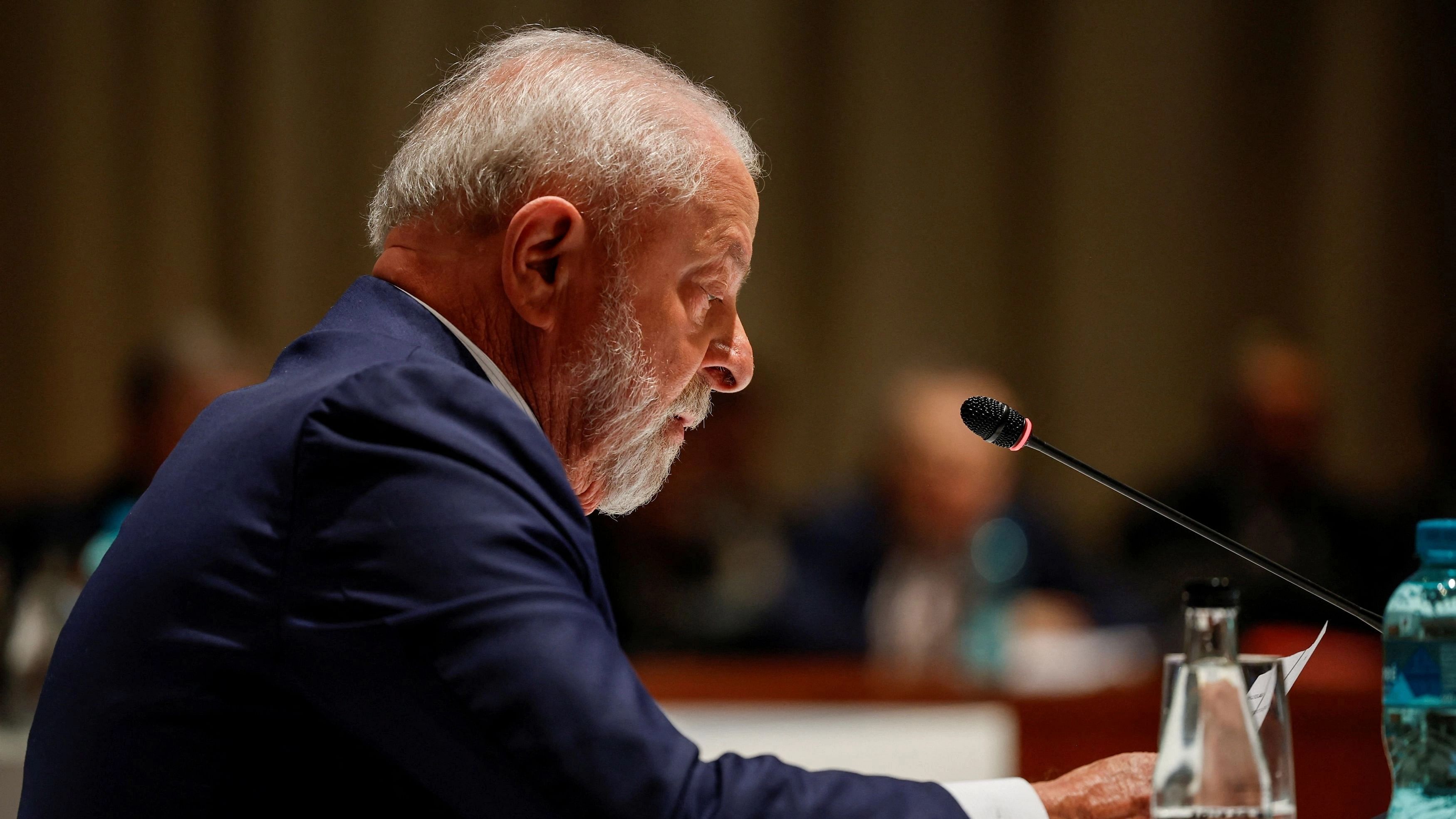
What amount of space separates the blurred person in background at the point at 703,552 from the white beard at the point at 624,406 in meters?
2.09

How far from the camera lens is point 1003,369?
586 centimetres

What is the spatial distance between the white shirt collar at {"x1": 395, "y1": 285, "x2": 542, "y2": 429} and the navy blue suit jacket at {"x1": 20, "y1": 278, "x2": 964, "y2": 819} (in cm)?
15

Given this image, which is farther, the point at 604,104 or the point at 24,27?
the point at 24,27

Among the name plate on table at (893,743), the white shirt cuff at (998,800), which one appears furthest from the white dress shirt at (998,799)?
the name plate on table at (893,743)

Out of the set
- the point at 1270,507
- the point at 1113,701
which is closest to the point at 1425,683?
the point at 1113,701

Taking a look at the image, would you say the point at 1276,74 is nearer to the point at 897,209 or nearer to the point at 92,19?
the point at 897,209

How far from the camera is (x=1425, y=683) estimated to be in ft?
4.32

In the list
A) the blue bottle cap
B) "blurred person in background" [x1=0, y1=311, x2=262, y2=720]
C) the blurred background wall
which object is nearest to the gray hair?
the blue bottle cap

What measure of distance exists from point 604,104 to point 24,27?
5.34 metres

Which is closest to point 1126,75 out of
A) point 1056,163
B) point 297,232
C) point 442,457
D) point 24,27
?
point 1056,163

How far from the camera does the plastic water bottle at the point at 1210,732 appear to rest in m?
1.00

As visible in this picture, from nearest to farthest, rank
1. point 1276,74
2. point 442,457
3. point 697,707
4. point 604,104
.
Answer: point 442,457, point 604,104, point 697,707, point 1276,74

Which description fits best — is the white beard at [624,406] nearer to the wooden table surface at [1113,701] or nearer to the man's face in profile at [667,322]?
the man's face in profile at [667,322]

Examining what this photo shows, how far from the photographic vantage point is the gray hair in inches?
54.0
